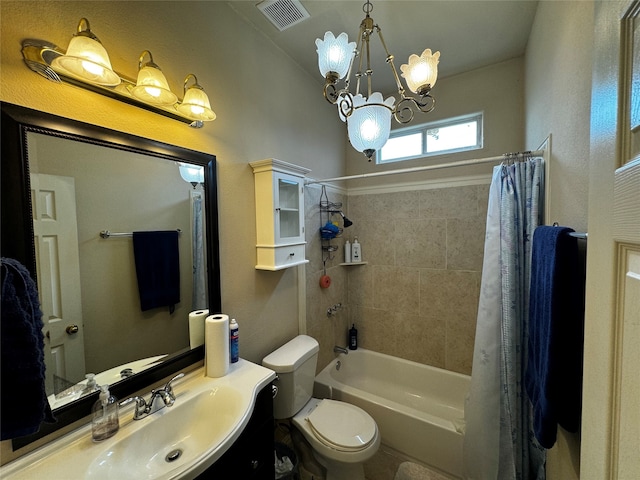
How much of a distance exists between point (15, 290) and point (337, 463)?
5.66 ft

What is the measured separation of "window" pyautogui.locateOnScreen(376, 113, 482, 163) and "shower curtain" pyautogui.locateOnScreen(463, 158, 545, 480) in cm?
90

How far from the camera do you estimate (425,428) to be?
1701 mm

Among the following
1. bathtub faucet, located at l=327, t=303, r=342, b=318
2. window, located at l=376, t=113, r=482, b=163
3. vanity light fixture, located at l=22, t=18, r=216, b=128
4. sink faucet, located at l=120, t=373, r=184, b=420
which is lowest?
bathtub faucet, located at l=327, t=303, r=342, b=318

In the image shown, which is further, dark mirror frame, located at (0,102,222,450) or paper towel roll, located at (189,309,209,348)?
paper towel roll, located at (189,309,209,348)

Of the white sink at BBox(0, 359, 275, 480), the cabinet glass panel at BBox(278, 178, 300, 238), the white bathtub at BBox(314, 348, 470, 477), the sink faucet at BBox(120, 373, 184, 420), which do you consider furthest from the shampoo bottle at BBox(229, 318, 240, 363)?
the white bathtub at BBox(314, 348, 470, 477)

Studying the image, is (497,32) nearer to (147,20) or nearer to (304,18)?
(304,18)

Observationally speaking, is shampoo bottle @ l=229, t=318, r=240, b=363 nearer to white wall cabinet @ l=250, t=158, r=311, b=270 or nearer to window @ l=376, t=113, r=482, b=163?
white wall cabinet @ l=250, t=158, r=311, b=270

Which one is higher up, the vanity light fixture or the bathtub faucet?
the vanity light fixture

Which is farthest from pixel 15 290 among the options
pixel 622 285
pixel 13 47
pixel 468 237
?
pixel 468 237

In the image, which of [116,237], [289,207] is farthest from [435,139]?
[116,237]

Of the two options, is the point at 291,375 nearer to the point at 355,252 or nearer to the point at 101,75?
the point at 355,252

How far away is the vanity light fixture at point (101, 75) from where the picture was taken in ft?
2.61

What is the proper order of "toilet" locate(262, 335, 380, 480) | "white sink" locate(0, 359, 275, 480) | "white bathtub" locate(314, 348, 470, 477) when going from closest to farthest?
1. "white sink" locate(0, 359, 275, 480)
2. "toilet" locate(262, 335, 380, 480)
3. "white bathtub" locate(314, 348, 470, 477)

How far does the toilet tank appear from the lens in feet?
5.16
